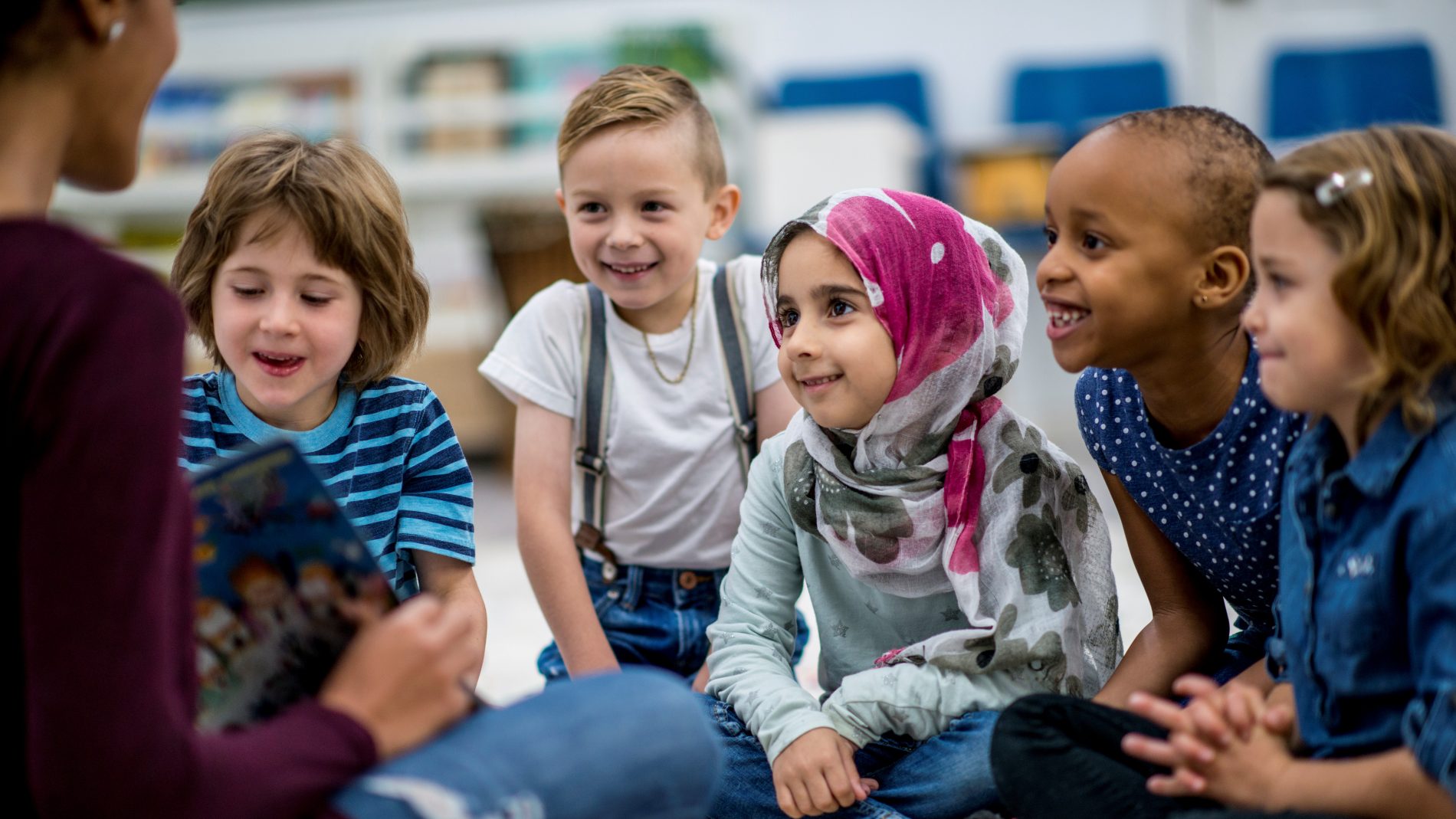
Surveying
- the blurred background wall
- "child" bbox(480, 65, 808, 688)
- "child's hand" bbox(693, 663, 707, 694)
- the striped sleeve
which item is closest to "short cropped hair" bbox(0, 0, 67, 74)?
the striped sleeve

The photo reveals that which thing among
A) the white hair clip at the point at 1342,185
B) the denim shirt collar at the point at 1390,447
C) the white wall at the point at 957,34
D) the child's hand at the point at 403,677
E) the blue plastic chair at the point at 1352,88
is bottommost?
the child's hand at the point at 403,677

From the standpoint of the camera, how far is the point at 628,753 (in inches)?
32.1

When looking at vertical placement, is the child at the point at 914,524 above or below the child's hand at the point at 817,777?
above

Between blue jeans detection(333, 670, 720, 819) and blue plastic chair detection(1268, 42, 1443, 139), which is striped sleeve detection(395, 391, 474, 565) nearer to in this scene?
blue jeans detection(333, 670, 720, 819)

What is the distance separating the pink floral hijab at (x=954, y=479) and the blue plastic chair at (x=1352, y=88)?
370 centimetres

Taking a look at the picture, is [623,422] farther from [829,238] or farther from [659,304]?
[829,238]

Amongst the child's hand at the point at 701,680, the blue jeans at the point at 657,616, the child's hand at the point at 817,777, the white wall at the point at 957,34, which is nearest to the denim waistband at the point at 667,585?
the blue jeans at the point at 657,616

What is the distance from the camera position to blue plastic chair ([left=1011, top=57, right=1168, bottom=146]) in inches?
186

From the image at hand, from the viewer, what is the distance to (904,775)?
1196mm

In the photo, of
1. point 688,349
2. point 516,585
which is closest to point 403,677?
point 688,349

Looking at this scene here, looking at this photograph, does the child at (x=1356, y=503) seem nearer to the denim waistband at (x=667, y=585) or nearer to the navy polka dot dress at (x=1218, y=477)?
the navy polka dot dress at (x=1218, y=477)

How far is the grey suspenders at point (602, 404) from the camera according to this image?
1599 mm

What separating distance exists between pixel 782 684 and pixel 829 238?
42 cm

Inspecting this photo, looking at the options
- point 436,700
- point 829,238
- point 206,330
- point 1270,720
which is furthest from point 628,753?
point 206,330
